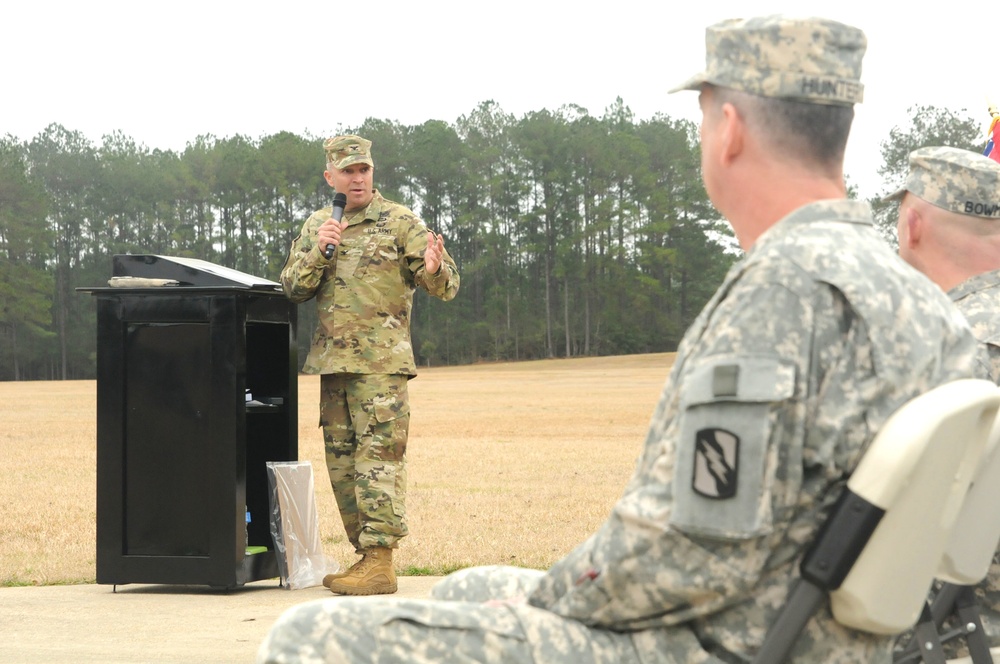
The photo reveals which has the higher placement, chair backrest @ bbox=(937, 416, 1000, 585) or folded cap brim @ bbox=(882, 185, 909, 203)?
folded cap brim @ bbox=(882, 185, 909, 203)

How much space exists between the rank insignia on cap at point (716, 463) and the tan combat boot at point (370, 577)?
463 cm

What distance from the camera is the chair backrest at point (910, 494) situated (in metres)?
1.71

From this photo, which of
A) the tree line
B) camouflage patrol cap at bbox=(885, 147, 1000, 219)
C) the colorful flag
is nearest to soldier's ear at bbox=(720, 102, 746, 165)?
camouflage patrol cap at bbox=(885, 147, 1000, 219)

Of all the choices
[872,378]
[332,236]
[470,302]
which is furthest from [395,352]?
[470,302]

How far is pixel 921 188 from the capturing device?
3424mm

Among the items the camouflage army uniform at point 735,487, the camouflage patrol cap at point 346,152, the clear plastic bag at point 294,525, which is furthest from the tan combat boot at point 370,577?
the camouflage army uniform at point 735,487

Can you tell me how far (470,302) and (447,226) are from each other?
4.77 metres

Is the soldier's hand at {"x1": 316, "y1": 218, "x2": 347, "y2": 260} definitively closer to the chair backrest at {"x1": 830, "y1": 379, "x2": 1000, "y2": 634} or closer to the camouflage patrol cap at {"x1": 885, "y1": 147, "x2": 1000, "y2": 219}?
the camouflage patrol cap at {"x1": 885, "y1": 147, "x2": 1000, "y2": 219}

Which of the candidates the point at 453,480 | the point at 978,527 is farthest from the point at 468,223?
the point at 978,527

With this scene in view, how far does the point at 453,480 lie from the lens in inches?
546

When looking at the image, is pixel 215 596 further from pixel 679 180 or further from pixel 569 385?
pixel 679 180

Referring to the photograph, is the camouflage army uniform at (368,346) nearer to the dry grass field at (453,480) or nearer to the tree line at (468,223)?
the dry grass field at (453,480)

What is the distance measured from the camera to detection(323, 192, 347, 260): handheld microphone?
616 centimetres

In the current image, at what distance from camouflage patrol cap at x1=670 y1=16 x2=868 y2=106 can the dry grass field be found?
5593mm
